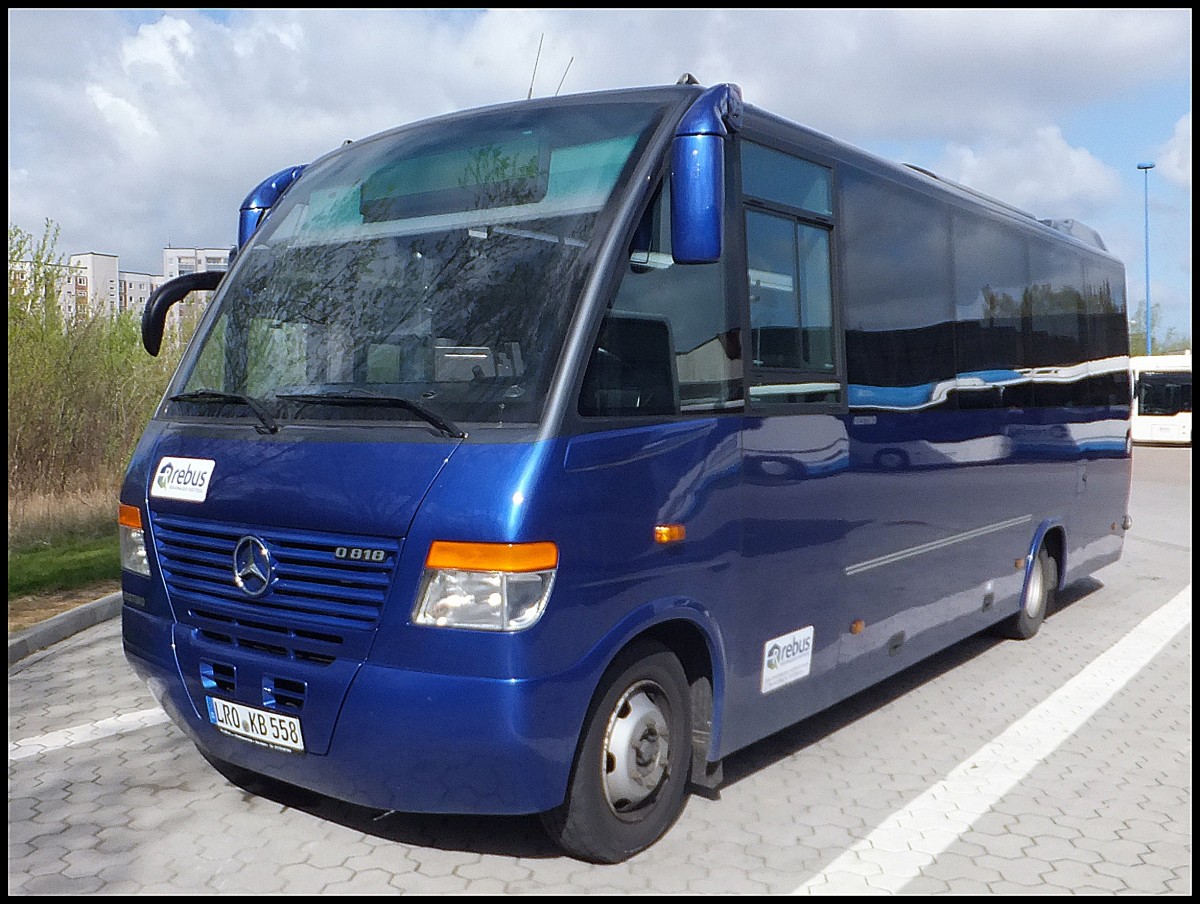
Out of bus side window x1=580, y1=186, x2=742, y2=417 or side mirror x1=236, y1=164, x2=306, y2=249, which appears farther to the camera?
side mirror x1=236, y1=164, x2=306, y2=249

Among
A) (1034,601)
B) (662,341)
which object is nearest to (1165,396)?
(1034,601)

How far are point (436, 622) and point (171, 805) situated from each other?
1927 millimetres

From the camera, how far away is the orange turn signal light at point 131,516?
16.2 feet

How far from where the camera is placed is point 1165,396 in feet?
131

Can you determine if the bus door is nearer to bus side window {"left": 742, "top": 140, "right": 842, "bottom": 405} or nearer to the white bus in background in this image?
bus side window {"left": 742, "top": 140, "right": 842, "bottom": 405}

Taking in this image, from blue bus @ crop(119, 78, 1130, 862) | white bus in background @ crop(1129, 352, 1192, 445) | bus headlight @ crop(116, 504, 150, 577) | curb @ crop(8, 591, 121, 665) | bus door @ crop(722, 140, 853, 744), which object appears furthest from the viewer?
white bus in background @ crop(1129, 352, 1192, 445)

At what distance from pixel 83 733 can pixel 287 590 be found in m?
2.66

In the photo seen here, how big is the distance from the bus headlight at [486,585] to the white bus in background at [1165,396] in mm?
39241

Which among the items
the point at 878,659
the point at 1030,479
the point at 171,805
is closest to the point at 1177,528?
the point at 1030,479

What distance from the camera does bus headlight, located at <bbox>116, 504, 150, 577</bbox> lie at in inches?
193

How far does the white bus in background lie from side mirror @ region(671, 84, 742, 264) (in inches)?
1517

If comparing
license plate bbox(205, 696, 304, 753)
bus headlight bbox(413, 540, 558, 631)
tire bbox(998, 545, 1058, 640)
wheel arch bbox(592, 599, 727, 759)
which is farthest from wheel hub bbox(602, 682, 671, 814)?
tire bbox(998, 545, 1058, 640)

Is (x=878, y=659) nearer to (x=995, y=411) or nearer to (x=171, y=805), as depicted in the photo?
(x=995, y=411)

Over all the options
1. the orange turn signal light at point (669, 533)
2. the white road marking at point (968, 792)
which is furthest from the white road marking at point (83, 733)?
the white road marking at point (968, 792)
